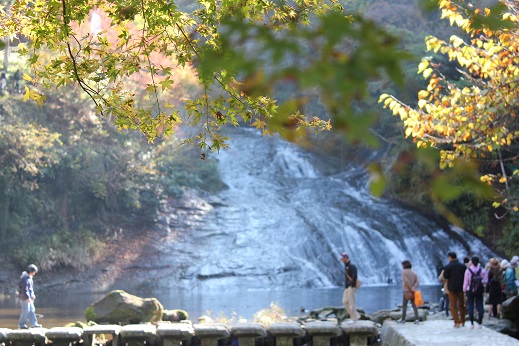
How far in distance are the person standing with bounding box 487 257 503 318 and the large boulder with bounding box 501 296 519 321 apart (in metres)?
0.87

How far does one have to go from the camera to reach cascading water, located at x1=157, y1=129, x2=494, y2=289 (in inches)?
1334

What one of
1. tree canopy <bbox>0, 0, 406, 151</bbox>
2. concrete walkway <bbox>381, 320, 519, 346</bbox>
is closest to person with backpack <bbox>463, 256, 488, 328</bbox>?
concrete walkway <bbox>381, 320, 519, 346</bbox>

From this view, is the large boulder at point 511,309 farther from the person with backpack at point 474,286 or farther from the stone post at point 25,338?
the stone post at point 25,338

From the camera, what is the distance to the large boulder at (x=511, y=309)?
55.2ft

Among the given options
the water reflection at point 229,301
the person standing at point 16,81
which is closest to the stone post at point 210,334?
the water reflection at point 229,301

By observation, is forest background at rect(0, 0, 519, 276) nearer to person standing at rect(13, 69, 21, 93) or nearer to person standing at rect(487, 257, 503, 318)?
person standing at rect(13, 69, 21, 93)

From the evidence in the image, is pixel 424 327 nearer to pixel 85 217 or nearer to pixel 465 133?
pixel 465 133

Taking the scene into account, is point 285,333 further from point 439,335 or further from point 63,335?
point 63,335

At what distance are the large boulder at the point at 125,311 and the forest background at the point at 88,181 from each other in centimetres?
1301

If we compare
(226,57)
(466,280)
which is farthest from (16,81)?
(226,57)

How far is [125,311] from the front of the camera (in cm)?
1991

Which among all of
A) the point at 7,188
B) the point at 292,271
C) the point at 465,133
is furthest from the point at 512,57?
the point at 7,188

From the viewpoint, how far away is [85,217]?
38.0 m

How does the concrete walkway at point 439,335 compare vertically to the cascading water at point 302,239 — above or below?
below
